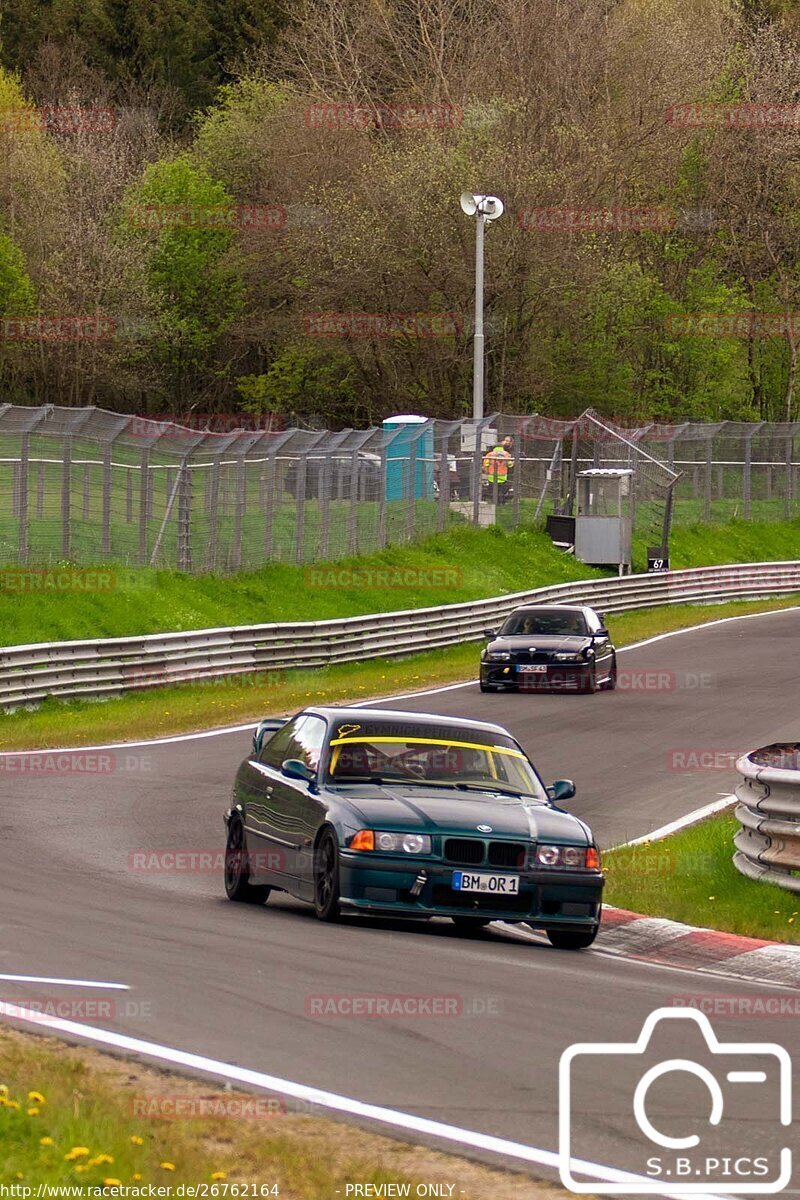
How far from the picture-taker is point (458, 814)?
11406 millimetres

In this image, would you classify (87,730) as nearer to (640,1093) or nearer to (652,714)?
(652,714)

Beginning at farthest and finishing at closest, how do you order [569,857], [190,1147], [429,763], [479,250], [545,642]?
[479,250], [545,642], [429,763], [569,857], [190,1147]

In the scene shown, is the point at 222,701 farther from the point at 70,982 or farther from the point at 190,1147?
the point at 190,1147

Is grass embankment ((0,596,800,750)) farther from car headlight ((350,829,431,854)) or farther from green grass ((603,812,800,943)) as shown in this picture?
car headlight ((350,829,431,854))

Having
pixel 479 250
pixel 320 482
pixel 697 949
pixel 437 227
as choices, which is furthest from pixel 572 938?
pixel 437 227

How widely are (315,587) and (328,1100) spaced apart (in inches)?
1194

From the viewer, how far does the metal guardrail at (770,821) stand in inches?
488

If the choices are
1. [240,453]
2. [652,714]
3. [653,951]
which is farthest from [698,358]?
[653,951]

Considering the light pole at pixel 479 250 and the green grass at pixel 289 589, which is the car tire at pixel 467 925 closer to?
the green grass at pixel 289 589

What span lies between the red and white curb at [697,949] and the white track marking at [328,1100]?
4.34 m

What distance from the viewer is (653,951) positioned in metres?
11.7

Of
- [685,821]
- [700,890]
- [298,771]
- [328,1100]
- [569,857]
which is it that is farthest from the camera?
[685,821]

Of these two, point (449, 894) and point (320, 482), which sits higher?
point (320, 482)

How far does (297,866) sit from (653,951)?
224cm
